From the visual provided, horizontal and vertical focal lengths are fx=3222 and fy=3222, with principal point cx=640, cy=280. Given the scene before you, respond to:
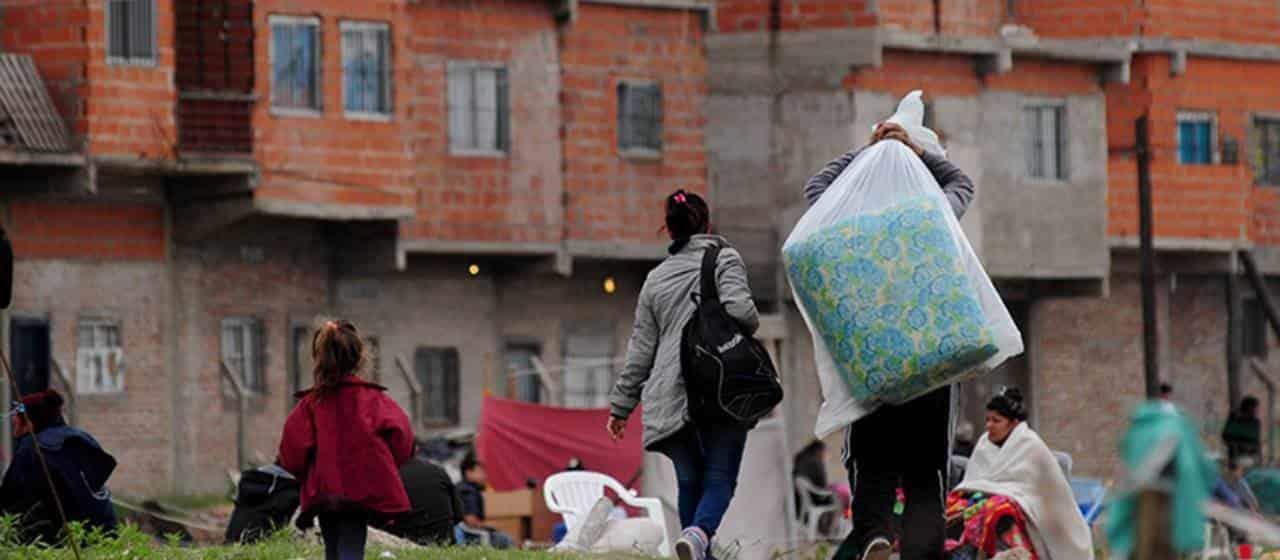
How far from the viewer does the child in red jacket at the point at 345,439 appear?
1235cm

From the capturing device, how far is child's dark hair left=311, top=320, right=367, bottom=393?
12289mm

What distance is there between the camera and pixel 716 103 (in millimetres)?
43312

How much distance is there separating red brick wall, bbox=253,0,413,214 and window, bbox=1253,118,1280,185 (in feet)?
53.1

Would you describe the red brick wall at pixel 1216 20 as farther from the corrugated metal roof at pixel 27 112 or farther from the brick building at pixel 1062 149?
the corrugated metal roof at pixel 27 112

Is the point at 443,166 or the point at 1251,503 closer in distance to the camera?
the point at 1251,503

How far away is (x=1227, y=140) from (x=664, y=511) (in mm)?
29767

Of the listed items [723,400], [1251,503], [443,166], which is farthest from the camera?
[443,166]

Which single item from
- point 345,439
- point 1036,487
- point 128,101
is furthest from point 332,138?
point 345,439

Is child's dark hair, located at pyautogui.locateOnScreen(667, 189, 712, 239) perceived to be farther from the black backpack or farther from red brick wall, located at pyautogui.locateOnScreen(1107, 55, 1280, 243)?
red brick wall, located at pyautogui.locateOnScreen(1107, 55, 1280, 243)

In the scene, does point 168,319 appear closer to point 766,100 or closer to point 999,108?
point 766,100

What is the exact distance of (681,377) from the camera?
551 inches

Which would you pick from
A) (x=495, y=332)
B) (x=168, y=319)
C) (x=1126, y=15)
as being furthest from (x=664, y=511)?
(x=1126, y=15)

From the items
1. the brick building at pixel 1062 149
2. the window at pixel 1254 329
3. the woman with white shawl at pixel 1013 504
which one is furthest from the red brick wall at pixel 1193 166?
the woman with white shawl at pixel 1013 504

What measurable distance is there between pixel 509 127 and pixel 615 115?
1822mm
